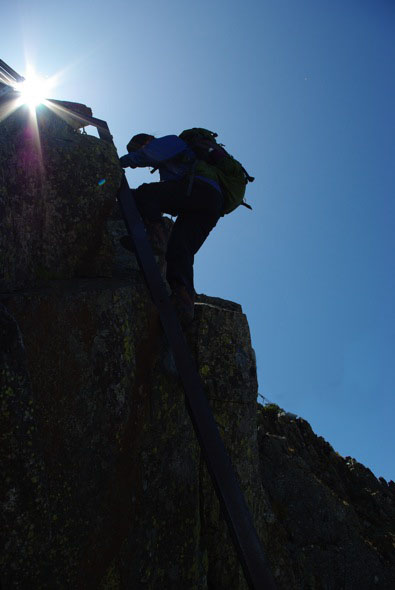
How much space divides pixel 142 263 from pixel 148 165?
7.46 feet

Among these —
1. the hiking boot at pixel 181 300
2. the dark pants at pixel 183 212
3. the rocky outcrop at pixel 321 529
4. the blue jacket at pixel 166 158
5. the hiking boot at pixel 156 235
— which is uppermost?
the blue jacket at pixel 166 158

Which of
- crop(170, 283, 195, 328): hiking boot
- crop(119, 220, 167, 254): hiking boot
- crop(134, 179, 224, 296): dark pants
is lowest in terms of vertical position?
crop(170, 283, 195, 328): hiking boot

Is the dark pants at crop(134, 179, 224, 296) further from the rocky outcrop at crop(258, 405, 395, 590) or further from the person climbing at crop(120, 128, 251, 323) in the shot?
the rocky outcrop at crop(258, 405, 395, 590)

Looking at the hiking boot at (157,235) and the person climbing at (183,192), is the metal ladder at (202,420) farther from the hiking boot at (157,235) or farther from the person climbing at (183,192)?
the hiking boot at (157,235)

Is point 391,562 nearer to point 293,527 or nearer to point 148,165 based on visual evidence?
point 293,527

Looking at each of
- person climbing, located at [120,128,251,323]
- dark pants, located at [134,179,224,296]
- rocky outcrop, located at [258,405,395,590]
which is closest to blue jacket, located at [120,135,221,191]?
person climbing, located at [120,128,251,323]

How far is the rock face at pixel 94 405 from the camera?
4.37 metres

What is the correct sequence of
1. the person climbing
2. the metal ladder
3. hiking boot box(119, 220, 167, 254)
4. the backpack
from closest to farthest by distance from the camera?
the metal ladder
the person climbing
the backpack
hiking boot box(119, 220, 167, 254)

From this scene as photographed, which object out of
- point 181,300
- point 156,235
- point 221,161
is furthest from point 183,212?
point 181,300

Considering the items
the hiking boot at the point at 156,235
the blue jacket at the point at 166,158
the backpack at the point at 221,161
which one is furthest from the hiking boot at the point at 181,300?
the backpack at the point at 221,161

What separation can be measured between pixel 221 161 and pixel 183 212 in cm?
133

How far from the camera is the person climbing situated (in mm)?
7984

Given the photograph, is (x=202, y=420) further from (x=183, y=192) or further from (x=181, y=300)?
(x=183, y=192)

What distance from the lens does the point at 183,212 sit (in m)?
8.42
